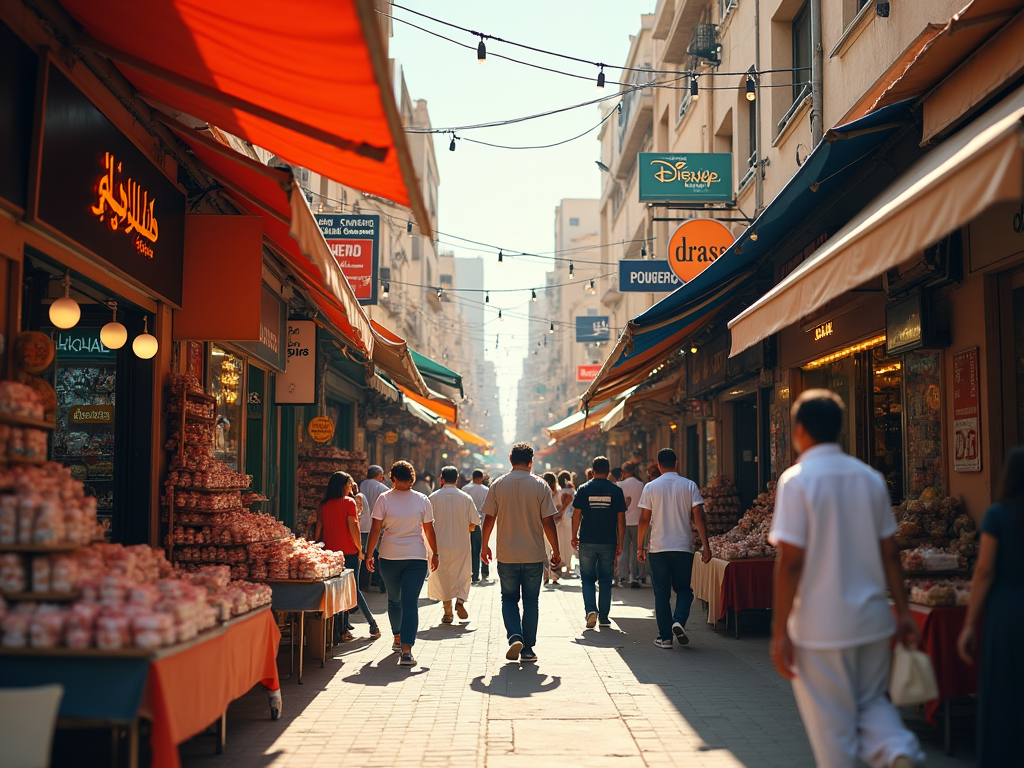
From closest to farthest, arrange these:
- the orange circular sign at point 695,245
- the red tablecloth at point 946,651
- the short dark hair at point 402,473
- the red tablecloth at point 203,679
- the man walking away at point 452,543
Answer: the red tablecloth at point 203,679
the red tablecloth at point 946,651
the short dark hair at point 402,473
the man walking away at point 452,543
the orange circular sign at point 695,245

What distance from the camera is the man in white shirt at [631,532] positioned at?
50.4ft

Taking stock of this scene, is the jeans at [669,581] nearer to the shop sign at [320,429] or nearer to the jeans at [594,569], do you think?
the jeans at [594,569]

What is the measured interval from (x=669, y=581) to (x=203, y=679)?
5.99 metres

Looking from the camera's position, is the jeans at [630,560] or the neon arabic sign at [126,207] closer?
the neon arabic sign at [126,207]

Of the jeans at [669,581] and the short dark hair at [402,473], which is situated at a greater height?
the short dark hair at [402,473]

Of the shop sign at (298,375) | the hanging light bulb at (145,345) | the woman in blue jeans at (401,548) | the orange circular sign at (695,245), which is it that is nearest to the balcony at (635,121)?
the orange circular sign at (695,245)

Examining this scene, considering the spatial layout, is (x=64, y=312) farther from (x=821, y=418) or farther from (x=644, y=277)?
(x=644, y=277)

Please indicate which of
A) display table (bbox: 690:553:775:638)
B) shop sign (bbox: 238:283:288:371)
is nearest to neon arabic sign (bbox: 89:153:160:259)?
shop sign (bbox: 238:283:288:371)

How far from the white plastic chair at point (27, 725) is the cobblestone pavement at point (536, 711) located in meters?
1.68

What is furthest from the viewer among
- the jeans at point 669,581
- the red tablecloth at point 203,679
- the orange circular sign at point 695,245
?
the orange circular sign at point 695,245

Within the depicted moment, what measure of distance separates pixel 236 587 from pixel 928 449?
562cm

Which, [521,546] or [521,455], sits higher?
[521,455]

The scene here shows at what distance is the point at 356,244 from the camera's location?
17.1 meters

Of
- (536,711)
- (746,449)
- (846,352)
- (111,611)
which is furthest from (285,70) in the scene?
(746,449)
